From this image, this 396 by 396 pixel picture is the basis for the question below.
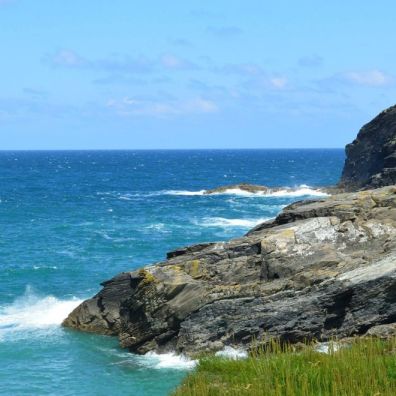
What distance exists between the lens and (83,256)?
51031 mm

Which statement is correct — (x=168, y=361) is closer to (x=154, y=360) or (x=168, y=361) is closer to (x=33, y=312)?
(x=154, y=360)

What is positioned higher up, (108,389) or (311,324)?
(311,324)

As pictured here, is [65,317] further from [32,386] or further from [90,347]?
[32,386]

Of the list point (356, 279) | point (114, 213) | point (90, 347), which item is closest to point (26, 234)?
point (114, 213)

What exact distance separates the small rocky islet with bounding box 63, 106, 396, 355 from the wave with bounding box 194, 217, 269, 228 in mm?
31564

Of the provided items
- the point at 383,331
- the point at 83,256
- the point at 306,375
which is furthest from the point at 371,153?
the point at 306,375

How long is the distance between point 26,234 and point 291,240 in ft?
128

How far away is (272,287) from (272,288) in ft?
0.23

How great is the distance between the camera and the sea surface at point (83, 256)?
2620 centimetres

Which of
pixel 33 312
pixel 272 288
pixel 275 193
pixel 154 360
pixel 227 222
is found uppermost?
pixel 272 288

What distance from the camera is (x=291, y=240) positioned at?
28750mm

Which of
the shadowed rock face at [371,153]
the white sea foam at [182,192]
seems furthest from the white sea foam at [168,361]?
the white sea foam at [182,192]

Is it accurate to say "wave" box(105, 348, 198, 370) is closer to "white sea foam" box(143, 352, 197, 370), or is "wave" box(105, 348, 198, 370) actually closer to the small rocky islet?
"white sea foam" box(143, 352, 197, 370)

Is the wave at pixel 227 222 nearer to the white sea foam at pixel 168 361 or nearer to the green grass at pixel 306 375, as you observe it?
the white sea foam at pixel 168 361
